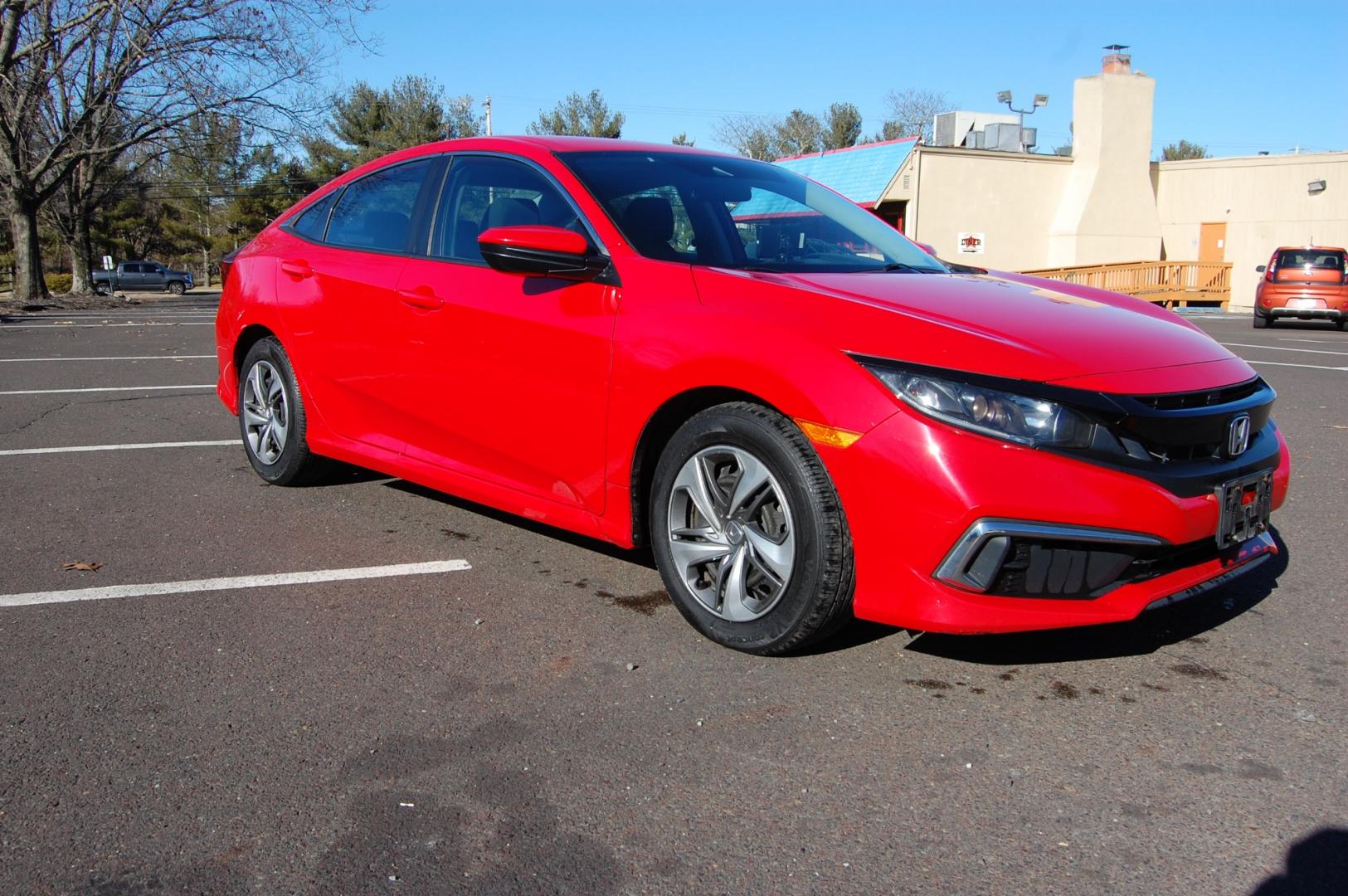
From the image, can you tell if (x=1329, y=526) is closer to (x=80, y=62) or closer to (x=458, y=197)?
(x=458, y=197)

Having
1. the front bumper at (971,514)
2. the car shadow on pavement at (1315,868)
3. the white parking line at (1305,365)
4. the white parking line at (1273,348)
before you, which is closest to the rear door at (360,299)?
the front bumper at (971,514)

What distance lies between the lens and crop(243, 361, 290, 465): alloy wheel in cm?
563

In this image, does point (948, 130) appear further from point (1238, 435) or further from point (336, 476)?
point (1238, 435)

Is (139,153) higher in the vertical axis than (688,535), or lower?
higher

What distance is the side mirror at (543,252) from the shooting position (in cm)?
388

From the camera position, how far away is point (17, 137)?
2930 centimetres

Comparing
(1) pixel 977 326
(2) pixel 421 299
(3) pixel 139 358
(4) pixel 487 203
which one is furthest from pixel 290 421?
(3) pixel 139 358

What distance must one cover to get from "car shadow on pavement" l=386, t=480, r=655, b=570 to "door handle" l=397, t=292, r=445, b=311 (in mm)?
911

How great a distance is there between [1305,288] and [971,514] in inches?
913

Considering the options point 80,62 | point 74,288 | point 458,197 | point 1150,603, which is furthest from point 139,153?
point 1150,603

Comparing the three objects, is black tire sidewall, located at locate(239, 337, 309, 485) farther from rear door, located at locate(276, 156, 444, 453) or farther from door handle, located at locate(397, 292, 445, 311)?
door handle, located at locate(397, 292, 445, 311)

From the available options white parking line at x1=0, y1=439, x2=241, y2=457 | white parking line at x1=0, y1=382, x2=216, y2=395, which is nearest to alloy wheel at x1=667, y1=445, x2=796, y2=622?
white parking line at x1=0, y1=439, x2=241, y2=457

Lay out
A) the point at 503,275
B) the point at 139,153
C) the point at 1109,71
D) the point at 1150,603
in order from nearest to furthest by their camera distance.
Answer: the point at 1150,603 < the point at 503,275 < the point at 1109,71 < the point at 139,153

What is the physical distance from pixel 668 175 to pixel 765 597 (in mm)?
1800
